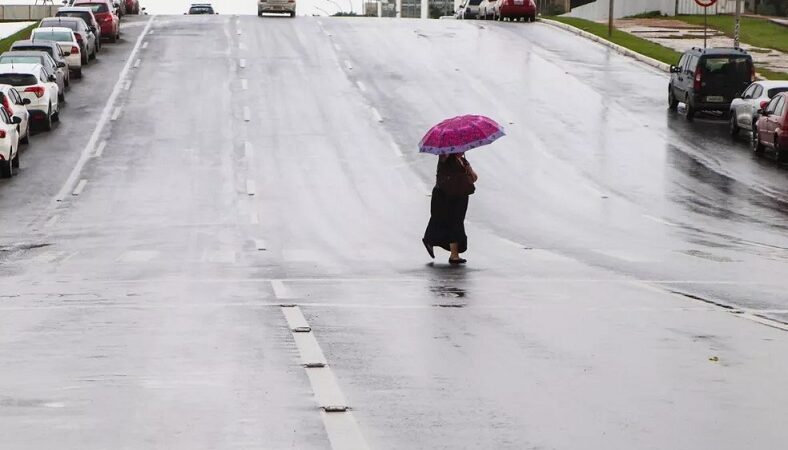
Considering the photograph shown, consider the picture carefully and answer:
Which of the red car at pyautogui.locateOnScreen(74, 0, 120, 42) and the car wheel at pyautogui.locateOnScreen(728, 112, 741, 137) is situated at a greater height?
the red car at pyautogui.locateOnScreen(74, 0, 120, 42)

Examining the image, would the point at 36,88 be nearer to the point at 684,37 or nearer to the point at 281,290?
the point at 281,290

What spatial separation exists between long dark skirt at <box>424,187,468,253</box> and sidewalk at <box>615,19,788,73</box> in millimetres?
33956

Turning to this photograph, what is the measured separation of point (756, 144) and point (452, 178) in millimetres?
18715

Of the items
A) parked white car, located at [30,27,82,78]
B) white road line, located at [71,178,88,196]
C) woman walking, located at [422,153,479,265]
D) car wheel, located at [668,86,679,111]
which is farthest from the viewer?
parked white car, located at [30,27,82,78]

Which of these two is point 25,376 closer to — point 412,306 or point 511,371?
point 511,371

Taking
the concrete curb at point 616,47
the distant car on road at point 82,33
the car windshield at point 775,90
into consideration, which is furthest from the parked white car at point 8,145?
the concrete curb at point 616,47

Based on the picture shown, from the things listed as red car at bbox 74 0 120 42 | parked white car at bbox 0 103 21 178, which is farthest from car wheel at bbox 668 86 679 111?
red car at bbox 74 0 120 42

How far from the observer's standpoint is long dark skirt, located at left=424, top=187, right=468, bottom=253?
19578 millimetres

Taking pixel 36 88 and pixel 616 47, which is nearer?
pixel 36 88

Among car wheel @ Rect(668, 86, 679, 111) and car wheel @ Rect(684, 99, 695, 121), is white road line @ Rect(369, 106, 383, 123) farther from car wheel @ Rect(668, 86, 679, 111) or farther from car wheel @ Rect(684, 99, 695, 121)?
car wheel @ Rect(668, 86, 679, 111)

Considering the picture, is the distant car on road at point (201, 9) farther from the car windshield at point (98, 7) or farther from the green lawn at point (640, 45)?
the car windshield at point (98, 7)

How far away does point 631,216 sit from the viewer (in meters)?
27.0

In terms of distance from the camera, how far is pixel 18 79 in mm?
40219

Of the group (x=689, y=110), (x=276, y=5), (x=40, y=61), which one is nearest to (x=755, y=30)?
(x=276, y=5)
